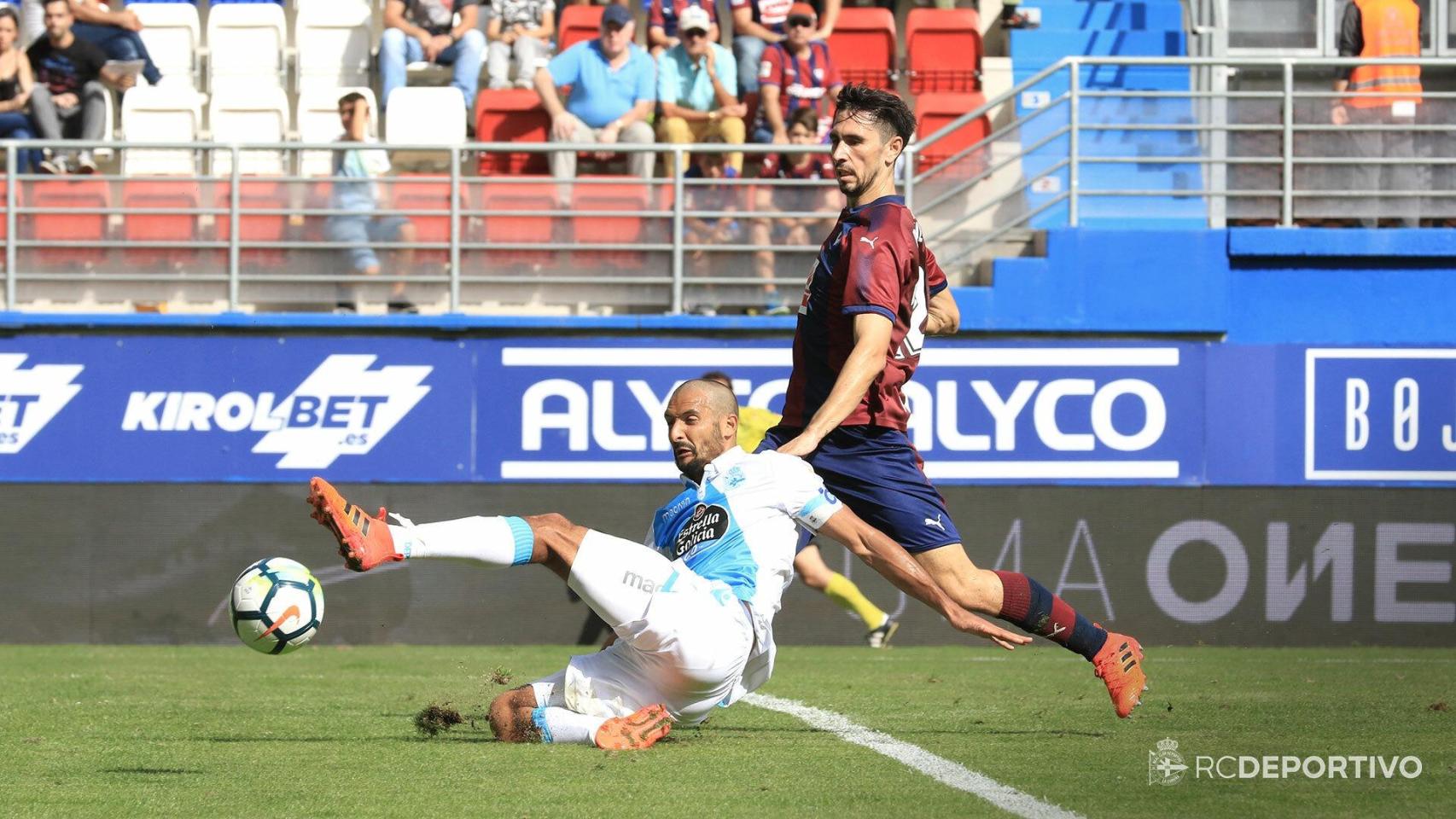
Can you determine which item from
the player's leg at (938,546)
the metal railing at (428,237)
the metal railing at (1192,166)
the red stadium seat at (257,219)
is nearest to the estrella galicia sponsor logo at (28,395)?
the metal railing at (428,237)

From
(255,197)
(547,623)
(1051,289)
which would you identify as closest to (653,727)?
(547,623)

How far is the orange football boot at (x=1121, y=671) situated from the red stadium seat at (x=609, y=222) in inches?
276

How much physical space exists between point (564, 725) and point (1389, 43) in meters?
10.7

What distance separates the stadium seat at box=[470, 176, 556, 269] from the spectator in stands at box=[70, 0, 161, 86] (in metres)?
3.86

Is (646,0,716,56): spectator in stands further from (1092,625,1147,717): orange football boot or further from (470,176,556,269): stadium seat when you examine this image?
(1092,625,1147,717): orange football boot

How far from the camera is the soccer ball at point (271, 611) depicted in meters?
5.96

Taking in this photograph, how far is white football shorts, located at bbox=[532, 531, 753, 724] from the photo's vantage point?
586cm

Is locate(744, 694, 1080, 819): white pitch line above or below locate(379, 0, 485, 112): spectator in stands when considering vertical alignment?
below

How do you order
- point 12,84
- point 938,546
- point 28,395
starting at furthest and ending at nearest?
1. point 12,84
2. point 28,395
3. point 938,546

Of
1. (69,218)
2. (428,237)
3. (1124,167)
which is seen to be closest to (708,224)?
(428,237)

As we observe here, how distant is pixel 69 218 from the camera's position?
13258 mm

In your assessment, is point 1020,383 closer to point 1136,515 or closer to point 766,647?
point 1136,515

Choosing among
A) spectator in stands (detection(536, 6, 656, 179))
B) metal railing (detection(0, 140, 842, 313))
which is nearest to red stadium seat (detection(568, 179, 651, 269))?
metal railing (detection(0, 140, 842, 313))

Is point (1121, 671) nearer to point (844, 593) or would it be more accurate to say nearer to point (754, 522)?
point (754, 522)
